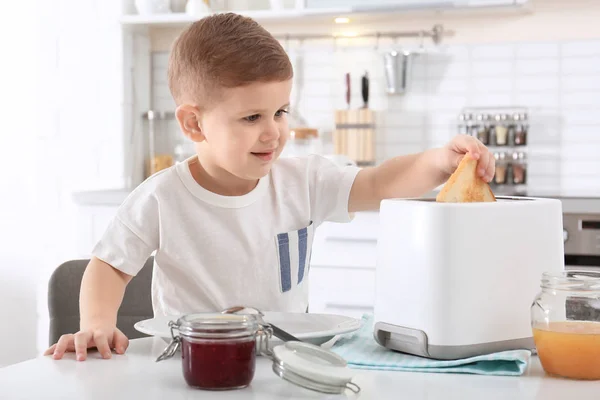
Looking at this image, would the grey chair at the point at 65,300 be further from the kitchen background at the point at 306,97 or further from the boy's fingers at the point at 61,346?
the kitchen background at the point at 306,97

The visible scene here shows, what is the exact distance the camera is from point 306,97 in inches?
134

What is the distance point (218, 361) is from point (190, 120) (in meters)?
0.59

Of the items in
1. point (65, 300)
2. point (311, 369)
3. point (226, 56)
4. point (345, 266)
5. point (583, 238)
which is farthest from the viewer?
point (345, 266)

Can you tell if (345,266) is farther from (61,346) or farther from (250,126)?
(61,346)

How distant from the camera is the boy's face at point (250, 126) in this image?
1217 mm

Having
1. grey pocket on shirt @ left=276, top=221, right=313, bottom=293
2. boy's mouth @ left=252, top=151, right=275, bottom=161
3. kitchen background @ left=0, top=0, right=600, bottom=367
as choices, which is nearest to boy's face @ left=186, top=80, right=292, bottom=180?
boy's mouth @ left=252, top=151, right=275, bottom=161

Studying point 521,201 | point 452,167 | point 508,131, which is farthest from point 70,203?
point 521,201

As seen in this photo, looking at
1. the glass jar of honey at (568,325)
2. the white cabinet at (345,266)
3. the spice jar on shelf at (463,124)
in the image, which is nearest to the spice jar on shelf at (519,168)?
the spice jar on shelf at (463,124)

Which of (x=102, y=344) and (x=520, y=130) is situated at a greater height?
(x=520, y=130)

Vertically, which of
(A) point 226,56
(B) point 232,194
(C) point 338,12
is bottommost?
(B) point 232,194

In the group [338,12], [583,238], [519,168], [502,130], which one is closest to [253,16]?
[338,12]

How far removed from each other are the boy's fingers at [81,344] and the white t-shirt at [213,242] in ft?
0.79

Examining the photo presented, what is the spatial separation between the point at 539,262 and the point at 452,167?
268 mm

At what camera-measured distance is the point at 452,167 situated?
1.21 meters
